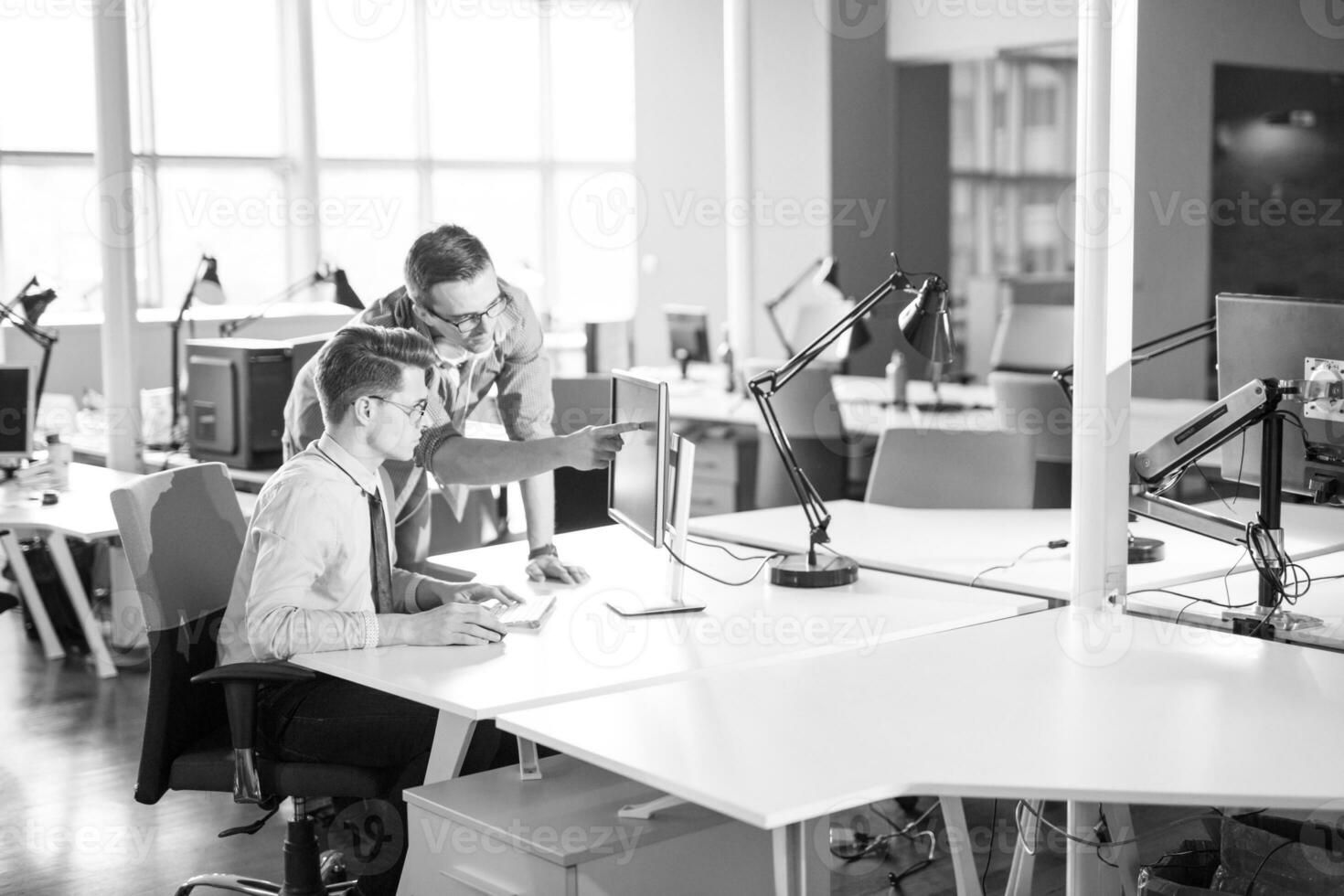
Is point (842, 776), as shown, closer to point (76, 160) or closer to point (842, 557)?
point (842, 557)

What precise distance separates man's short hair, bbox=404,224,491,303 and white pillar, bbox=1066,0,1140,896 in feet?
4.03

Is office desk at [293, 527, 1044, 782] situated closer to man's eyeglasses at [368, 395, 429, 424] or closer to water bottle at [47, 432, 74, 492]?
man's eyeglasses at [368, 395, 429, 424]

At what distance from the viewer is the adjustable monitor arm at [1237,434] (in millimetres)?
2693

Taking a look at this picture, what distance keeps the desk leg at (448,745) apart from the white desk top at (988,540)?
1272 mm

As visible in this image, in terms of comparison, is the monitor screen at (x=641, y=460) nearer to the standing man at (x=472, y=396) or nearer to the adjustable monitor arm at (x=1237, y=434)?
the standing man at (x=472, y=396)

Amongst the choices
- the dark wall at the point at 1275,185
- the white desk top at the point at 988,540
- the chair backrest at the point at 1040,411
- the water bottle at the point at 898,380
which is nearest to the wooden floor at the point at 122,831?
the white desk top at the point at 988,540

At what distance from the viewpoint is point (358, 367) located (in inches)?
104

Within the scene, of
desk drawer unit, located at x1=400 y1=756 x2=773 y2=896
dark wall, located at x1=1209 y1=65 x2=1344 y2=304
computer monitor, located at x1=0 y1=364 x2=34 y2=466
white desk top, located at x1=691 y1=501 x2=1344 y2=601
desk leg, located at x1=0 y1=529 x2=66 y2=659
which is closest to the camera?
desk drawer unit, located at x1=400 y1=756 x2=773 y2=896

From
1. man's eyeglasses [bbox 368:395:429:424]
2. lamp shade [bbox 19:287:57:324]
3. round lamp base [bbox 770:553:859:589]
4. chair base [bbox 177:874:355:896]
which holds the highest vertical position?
lamp shade [bbox 19:287:57:324]

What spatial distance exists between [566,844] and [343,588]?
2.63 ft

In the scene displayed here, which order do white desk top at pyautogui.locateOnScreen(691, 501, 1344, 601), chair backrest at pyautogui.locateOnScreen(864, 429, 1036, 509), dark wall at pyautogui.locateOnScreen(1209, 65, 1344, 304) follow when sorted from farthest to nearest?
dark wall at pyautogui.locateOnScreen(1209, 65, 1344, 304) < chair backrest at pyautogui.locateOnScreen(864, 429, 1036, 509) < white desk top at pyautogui.locateOnScreen(691, 501, 1344, 601)

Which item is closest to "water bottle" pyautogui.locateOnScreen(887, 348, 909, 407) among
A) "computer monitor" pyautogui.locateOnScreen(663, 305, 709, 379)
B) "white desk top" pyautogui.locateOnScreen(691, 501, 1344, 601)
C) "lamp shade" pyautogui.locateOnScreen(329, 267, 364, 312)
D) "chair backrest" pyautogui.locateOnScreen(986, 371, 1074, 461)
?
"chair backrest" pyautogui.locateOnScreen(986, 371, 1074, 461)

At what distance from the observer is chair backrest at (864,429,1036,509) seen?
4082 mm

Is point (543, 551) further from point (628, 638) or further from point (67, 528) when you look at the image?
point (67, 528)
